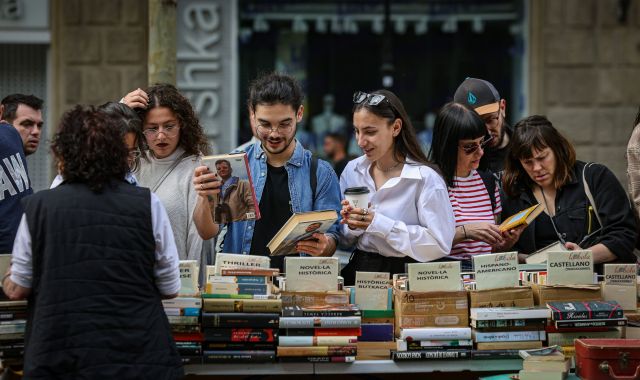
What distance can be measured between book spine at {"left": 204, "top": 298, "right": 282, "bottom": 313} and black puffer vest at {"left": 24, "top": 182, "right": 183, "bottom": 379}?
0.52 metres

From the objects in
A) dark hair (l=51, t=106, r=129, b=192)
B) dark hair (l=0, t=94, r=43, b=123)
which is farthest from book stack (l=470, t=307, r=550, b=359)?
dark hair (l=0, t=94, r=43, b=123)

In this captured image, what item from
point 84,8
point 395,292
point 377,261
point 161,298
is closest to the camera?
point 161,298

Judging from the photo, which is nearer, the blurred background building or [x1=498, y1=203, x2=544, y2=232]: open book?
[x1=498, y1=203, x2=544, y2=232]: open book

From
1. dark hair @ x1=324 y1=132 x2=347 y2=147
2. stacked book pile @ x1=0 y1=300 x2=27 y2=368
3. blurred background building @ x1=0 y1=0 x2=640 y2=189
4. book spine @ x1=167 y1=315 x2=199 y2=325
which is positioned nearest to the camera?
stacked book pile @ x1=0 y1=300 x2=27 y2=368

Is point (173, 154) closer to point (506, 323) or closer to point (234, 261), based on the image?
point (234, 261)

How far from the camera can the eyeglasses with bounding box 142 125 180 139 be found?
445 cm

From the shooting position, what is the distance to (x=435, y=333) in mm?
3986

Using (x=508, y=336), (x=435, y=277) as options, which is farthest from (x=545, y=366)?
(x=435, y=277)

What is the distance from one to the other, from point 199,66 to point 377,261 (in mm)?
5695

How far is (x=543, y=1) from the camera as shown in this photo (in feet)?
32.4

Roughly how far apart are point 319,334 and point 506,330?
0.79m

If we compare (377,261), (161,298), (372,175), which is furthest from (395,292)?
(161,298)

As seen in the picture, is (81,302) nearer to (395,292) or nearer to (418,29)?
(395,292)

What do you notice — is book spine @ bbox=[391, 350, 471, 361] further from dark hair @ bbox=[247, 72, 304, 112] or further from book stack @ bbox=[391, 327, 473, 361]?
dark hair @ bbox=[247, 72, 304, 112]
